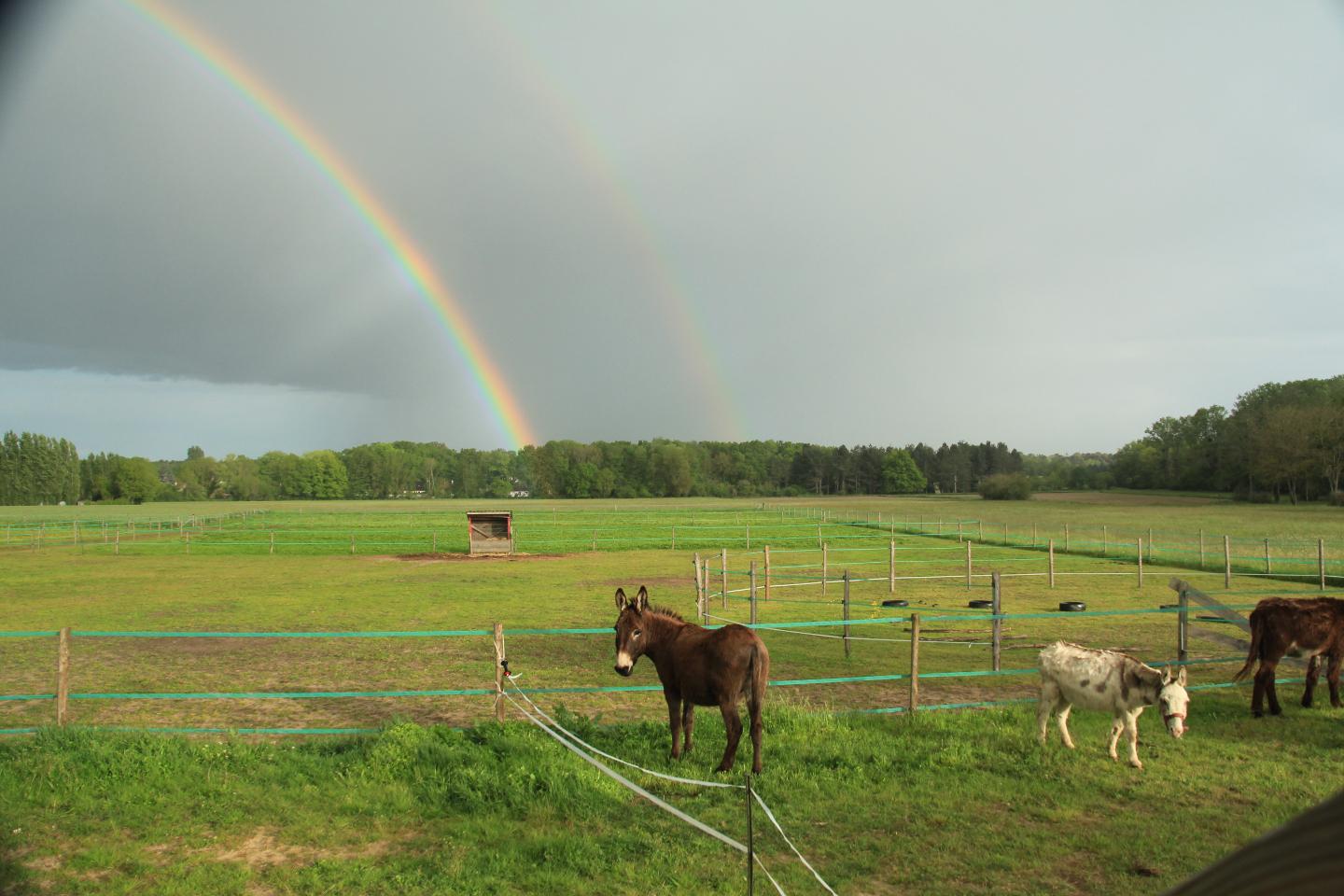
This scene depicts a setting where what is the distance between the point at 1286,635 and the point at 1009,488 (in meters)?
111

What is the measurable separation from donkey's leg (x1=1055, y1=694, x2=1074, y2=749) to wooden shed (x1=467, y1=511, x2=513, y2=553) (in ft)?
107

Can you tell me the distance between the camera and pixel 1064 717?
28.6 feet

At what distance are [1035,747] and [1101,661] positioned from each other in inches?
46.1

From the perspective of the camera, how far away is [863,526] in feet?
184

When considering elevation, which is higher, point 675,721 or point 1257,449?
point 1257,449

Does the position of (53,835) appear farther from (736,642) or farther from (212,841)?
(736,642)

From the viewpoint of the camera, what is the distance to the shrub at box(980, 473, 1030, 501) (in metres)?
113

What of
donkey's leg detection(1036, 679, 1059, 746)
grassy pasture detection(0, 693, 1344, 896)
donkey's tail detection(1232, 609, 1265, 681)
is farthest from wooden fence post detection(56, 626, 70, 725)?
donkey's tail detection(1232, 609, 1265, 681)

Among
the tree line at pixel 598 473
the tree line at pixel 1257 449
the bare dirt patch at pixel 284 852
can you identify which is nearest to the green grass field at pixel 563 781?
the bare dirt patch at pixel 284 852

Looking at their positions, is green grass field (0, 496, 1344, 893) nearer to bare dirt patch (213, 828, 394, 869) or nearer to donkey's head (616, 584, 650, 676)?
bare dirt patch (213, 828, 394, 869)

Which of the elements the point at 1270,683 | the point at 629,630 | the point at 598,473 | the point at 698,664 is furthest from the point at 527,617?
the point at 598,473

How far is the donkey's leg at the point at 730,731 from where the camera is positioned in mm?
7746

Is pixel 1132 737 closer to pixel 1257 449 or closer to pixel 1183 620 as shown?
pixel 1183 620

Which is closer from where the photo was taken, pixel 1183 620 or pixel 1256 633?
pixel 1256 633
